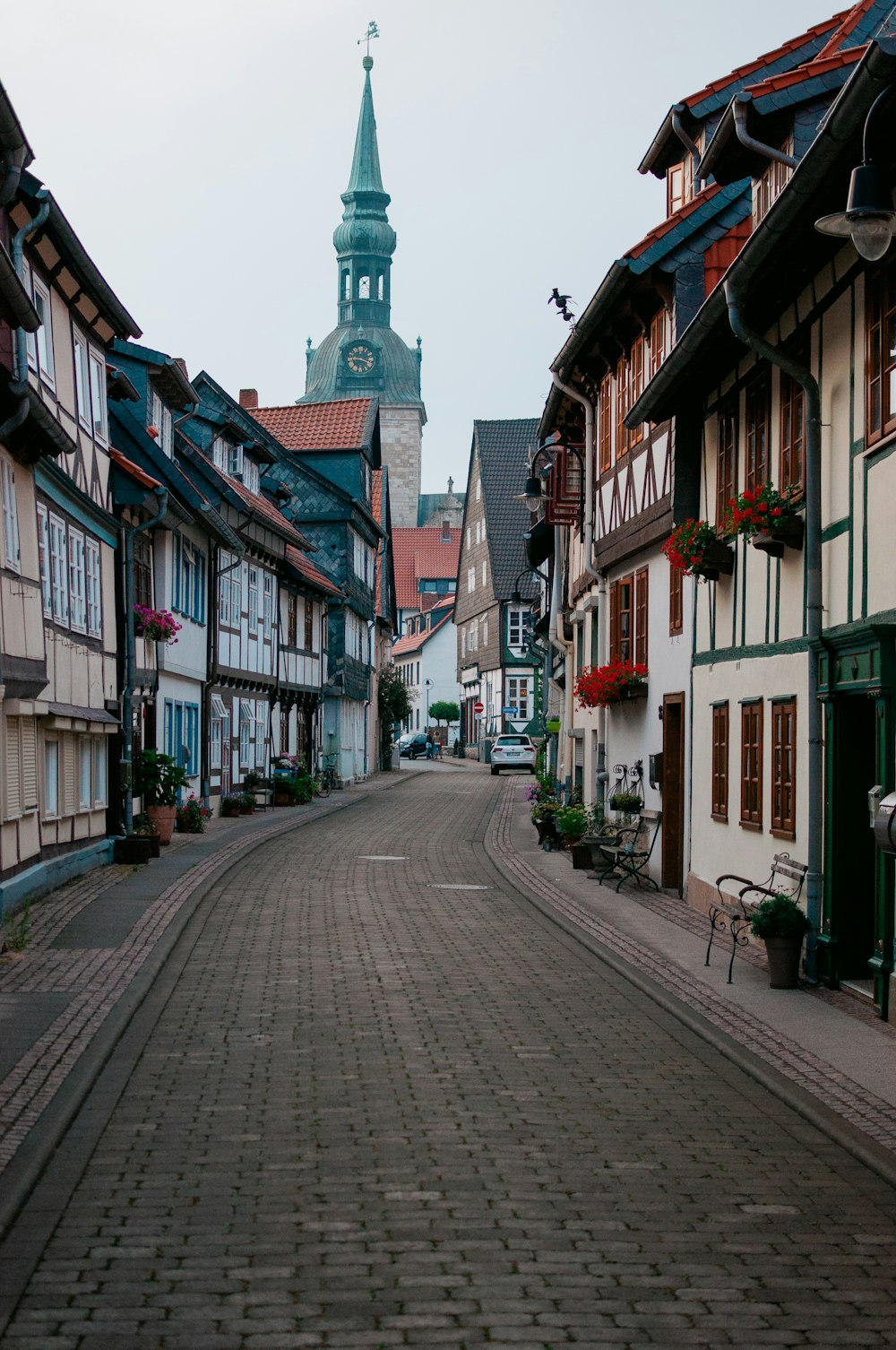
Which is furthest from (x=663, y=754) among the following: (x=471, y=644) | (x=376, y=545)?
(x=471, y=644)

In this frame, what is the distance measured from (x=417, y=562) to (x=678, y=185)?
305 ft

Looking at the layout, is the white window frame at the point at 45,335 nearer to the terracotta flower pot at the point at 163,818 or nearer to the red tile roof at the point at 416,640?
the terracotta flower pot at the point at 163,818

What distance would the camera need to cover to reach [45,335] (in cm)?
1822

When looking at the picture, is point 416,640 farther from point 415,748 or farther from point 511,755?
point 511,755

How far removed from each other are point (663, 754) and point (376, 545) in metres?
39.9

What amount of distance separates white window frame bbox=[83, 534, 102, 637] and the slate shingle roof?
4640 cm

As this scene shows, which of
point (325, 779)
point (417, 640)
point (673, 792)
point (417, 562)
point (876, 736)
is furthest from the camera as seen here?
point (417, 562)

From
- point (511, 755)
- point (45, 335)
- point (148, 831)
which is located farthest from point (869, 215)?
point (511, 755)

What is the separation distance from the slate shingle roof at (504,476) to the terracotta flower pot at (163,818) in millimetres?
43352

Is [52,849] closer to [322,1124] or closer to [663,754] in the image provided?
[663,754]

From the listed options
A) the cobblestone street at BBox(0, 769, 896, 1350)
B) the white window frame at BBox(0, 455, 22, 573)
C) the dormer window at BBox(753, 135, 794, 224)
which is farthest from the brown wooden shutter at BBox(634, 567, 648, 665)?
the cobblestone street at BBox(0, 769, 896, 1350)

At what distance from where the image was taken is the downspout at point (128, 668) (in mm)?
23234

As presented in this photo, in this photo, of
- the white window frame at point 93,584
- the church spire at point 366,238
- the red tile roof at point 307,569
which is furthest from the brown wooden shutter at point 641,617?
the church spire at point 366,238

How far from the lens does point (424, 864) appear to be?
75.3ft
